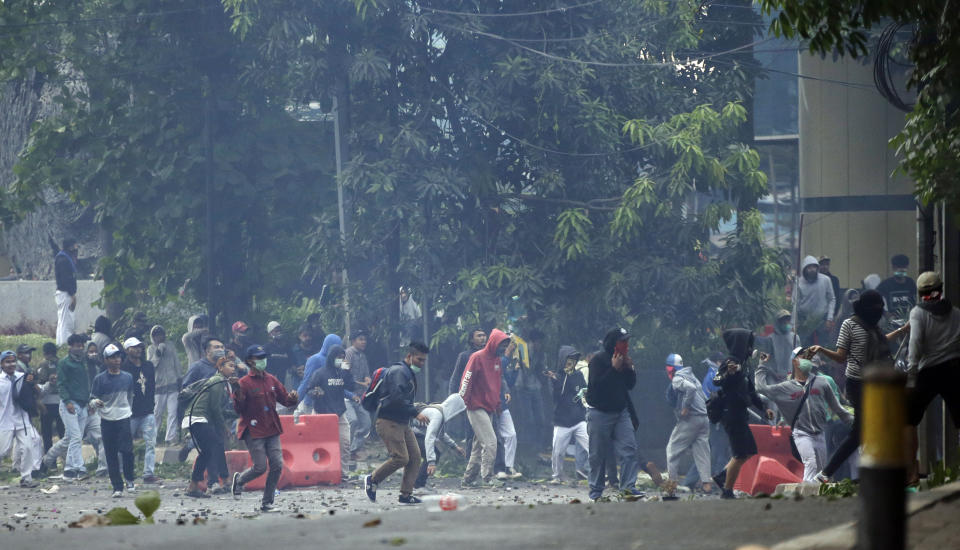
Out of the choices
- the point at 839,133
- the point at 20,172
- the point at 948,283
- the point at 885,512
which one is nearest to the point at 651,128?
the point at 839,133

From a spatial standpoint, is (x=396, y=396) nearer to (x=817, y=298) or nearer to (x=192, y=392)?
(x=192, y=392)

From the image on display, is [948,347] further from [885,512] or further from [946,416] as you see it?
[885,512]

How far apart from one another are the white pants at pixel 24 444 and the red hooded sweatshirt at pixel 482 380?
5.72 metres

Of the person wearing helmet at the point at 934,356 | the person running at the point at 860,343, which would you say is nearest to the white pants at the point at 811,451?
the person running at the point at 860,343

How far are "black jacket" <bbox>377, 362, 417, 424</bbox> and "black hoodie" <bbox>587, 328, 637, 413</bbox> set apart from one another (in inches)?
78.5

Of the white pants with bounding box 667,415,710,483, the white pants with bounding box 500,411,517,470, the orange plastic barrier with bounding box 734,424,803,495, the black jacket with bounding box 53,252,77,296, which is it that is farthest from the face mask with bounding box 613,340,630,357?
the black jacket with bounding box 53,252,77,296

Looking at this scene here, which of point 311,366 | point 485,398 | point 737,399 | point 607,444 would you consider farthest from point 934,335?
point 311,366

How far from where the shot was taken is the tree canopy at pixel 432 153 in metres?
20.9

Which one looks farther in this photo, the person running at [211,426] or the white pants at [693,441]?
the person running at [211,426]

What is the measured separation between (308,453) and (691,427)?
481cm

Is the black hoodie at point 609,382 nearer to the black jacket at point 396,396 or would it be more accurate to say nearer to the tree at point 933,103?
the black jacket at point 396,396

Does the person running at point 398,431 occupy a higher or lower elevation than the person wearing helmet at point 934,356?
lower

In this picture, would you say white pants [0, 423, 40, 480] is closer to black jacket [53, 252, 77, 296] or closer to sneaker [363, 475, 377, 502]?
sneaker [363, 475, 377, 502]

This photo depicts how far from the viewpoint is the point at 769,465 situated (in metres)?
14.0
